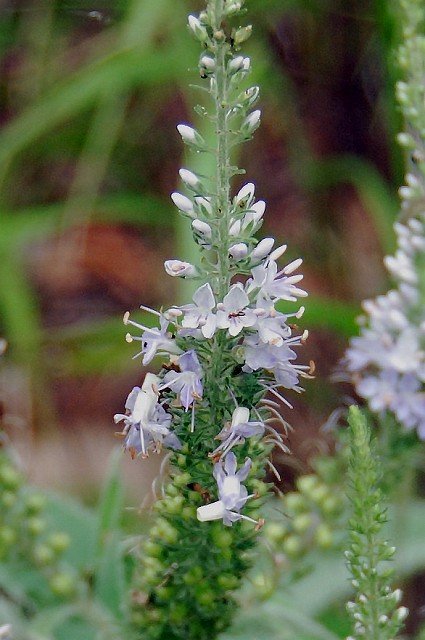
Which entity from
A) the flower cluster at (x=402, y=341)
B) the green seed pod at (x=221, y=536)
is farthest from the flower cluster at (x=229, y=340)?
the flower cluster at (x=402, y=341)

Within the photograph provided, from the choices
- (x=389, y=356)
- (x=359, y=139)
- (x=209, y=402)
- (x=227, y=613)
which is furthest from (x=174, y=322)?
(x=359, y=139)

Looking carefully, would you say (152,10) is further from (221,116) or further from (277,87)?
(221,116)

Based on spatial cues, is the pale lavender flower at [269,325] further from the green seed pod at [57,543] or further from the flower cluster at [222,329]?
the green seed pod at [57,543]

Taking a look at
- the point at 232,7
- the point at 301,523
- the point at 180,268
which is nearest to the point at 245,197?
the point at 180,268

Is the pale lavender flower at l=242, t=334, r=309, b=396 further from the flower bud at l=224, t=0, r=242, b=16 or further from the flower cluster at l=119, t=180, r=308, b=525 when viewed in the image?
the flower bud at l=224, t=0, r=242, b=16

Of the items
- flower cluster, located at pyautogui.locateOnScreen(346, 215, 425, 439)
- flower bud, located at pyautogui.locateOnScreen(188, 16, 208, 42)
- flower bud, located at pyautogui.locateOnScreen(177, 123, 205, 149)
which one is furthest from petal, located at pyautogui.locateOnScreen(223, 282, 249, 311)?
flower cluster, located at pyautogui.locateOnScreen(346, 215, 425, 439)

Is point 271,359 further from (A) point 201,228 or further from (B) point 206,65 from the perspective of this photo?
(B) point 206,65

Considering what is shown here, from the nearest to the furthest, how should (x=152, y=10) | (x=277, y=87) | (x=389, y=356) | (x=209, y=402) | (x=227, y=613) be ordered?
(x=209, y=402) < (x=227, y=613) < (x=389, y=356) < (x=152, y=10) < (x=277, y=87)
